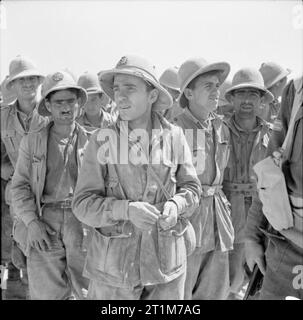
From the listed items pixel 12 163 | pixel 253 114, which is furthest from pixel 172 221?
pixel 12 163

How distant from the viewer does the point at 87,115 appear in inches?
246

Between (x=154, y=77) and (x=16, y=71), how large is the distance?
2.32 metres

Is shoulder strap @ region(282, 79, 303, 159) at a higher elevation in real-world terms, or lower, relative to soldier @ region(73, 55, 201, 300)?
higher

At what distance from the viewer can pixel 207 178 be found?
15.6 feet

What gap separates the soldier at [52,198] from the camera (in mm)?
4426

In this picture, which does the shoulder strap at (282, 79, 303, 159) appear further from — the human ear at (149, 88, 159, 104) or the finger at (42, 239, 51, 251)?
the finger at (42, 239, 51, 251)

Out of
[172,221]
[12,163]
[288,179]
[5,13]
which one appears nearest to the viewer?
[288,179]

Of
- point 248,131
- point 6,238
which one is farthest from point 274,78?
point 6,238

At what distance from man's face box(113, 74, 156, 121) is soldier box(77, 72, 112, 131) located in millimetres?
2553

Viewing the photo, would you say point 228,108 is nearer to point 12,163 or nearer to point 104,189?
point 12,163

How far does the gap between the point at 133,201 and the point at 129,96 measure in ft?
1.84

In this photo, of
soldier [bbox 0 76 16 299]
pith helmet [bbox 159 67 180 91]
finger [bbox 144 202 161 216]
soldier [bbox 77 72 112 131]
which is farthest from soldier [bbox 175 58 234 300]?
soldier [bbox 0 76 16 299]

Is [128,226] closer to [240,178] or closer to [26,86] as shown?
[240,178]

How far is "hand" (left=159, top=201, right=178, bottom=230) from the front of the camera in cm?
335
